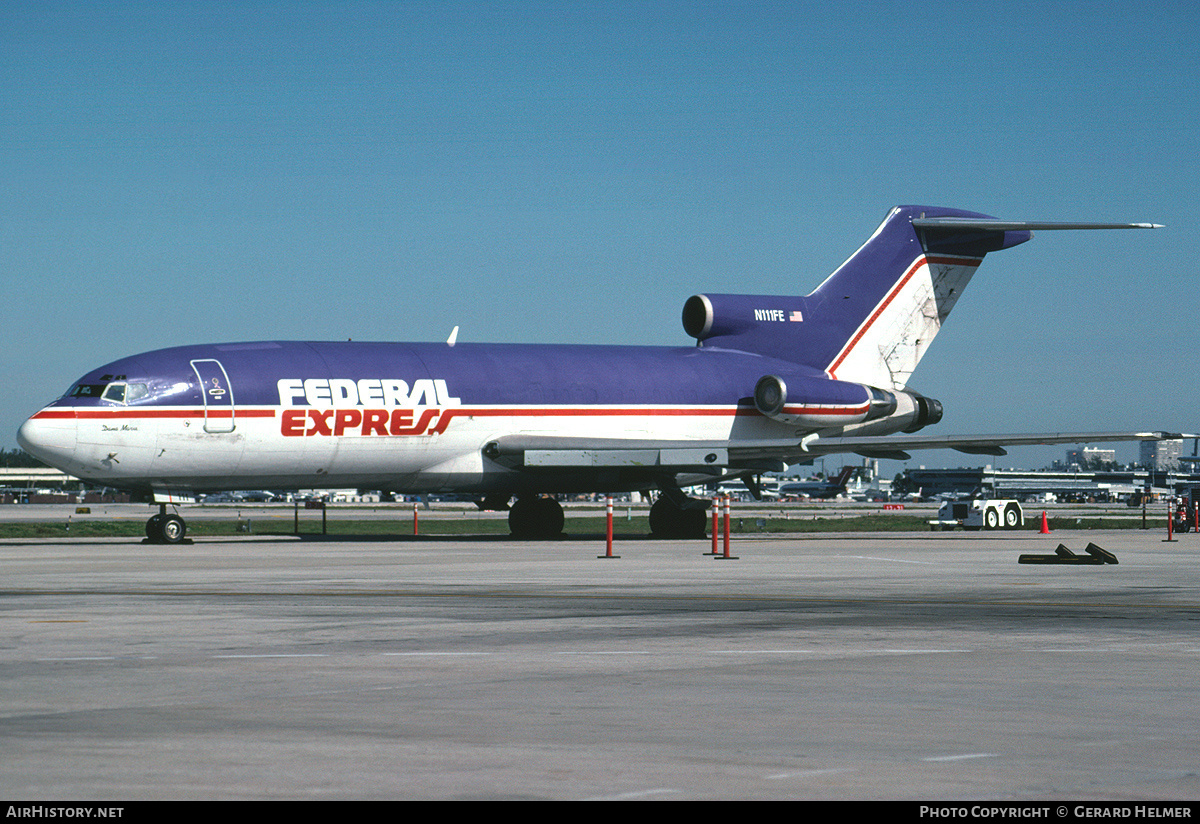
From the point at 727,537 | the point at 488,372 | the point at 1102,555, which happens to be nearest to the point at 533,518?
the point at 488,372

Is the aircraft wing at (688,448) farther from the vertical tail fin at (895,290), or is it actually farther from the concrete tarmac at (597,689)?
the concrete tarmac at (597,689)

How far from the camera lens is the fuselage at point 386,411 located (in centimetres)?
3397

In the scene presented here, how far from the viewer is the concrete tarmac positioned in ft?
23.2

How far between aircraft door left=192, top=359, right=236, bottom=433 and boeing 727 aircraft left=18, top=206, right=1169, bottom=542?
0.04 metres

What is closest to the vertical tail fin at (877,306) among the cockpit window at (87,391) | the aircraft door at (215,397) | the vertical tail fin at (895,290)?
the vertical tail fin at (895,290)

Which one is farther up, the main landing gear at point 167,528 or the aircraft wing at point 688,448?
the aircraft wing at point 688,448

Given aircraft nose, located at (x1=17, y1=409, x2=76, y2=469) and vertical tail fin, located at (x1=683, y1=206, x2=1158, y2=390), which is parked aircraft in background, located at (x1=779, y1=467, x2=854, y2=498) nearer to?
vertical tail fin, located at (x1=683, y1=206, x2=1158, y2=390)

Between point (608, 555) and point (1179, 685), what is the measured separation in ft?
62.9

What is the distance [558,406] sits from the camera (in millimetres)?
39969

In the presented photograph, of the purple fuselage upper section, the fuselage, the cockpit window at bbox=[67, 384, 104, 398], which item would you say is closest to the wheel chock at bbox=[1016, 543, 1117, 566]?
the fuselage

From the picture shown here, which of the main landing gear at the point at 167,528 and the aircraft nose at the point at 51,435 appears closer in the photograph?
the aircraft nose at the point at 51,435

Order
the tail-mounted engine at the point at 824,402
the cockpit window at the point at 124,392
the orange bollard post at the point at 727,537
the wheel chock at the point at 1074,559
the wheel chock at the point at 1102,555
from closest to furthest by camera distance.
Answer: the wheel chock at the point at 1102,555 < the wheel chock at the point at 1074,559 < the orange bollard post at the point at 727,537 < the cockpit window at the point at 124,392 < the tail-mounted engine at the point at 824,402

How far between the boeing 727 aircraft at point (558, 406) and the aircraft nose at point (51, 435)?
0.17 feet
